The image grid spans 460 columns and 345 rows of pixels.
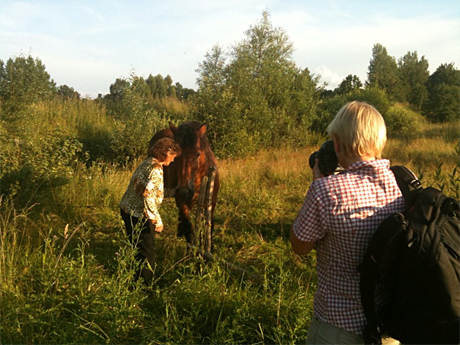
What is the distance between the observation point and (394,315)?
1773mm

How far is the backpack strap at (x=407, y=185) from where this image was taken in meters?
1.87

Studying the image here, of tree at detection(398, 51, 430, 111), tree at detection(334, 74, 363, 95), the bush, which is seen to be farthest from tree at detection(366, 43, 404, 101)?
the bush

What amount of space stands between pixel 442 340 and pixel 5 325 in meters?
3.32

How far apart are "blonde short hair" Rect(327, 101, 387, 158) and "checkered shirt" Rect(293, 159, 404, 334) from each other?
0.08m

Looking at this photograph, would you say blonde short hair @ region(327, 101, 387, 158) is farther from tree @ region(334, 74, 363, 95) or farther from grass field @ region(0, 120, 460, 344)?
tree @ region(334, 74, 363, 95)

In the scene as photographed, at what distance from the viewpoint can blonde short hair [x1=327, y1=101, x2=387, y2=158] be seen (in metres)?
1.86

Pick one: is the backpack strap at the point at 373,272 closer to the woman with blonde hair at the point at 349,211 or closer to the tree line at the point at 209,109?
the woman with blonde hair at the point at 349,211

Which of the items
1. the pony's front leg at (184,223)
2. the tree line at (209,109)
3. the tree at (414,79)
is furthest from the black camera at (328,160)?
the tree at (414,79)

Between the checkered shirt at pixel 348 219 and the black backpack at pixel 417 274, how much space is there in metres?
Answer: 0.10

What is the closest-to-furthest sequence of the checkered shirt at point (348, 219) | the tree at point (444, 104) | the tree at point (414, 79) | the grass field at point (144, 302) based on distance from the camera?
the checkered shirt at point (348, 219)
the grass field at point (144, 302)
the tree at point (444, 104)
the tree at point (414, 79)

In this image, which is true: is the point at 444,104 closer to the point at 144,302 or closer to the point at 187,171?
the point at 187,171

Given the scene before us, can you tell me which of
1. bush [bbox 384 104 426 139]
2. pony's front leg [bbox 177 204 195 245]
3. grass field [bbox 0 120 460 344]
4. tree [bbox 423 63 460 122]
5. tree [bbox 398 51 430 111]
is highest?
tree [bbox 398 51 430 111]

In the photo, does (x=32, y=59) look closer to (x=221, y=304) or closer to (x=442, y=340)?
(x=221, y=304)

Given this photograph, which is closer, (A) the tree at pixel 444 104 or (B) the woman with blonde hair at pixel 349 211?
(B) the woman with blonde hair at pixel 349 211
